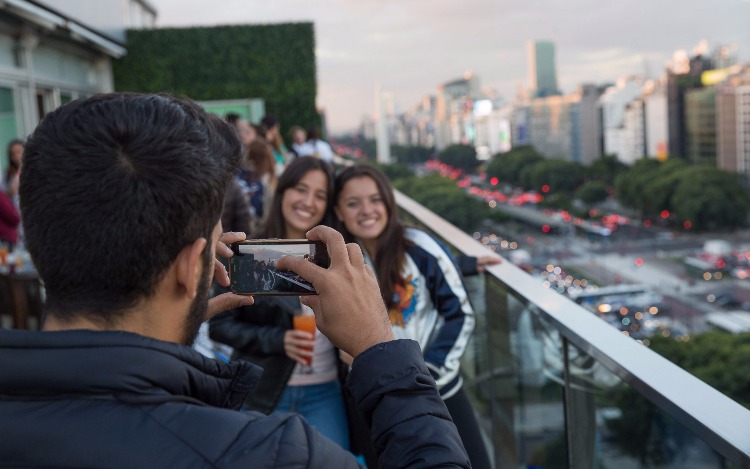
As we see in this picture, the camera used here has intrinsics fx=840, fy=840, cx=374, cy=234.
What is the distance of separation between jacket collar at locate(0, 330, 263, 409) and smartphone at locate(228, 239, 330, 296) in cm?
29

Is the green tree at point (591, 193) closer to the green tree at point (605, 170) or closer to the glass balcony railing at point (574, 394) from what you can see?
the green tree at point (605, 170)

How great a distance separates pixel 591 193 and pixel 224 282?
306 feet

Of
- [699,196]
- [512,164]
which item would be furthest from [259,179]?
[512,164]

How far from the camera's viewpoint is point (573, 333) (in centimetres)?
231

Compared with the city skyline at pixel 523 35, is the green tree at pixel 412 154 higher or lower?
lower

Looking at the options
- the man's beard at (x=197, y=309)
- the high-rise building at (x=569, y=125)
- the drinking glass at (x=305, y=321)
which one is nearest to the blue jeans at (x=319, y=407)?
the drinking glass at (x=305, y=321)

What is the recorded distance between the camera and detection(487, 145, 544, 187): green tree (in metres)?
98.4

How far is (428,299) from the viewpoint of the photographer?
2.77 meters

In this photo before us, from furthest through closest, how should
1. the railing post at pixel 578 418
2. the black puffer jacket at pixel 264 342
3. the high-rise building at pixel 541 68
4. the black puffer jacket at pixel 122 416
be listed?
1. the high-rise building at pixel 541 68
2. the black puffer jacket at pixel 264 342
3. the railing post at pixel 578 418
4. the black puffer jacket at pixel 122 416

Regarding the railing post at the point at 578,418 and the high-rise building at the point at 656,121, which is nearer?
the railing post at the point at 578,418

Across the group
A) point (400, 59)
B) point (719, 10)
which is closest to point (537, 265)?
point (400, 59)

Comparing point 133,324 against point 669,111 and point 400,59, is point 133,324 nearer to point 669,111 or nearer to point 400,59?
point 400,59

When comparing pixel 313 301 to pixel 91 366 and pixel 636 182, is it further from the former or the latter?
pixel 636 182

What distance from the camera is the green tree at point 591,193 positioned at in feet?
300
